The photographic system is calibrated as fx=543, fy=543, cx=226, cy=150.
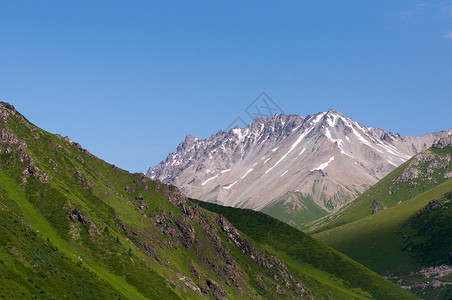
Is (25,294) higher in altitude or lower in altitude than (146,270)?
lower

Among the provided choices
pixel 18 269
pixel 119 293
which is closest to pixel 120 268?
pixel 119 293

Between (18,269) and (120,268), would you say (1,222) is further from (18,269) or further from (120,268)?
(120,268)

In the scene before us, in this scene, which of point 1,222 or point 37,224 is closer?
point 1,222

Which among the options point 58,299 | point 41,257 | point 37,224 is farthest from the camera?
point 37,224

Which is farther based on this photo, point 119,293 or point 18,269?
point 119,293

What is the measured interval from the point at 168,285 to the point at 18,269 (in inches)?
2750

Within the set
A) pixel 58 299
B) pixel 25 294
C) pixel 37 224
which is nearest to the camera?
pixel 25 294

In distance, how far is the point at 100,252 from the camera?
190625 mm

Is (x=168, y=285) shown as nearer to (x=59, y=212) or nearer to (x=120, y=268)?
(x=120, y=268)

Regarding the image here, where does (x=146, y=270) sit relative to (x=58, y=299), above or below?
above

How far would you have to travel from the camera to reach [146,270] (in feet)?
648

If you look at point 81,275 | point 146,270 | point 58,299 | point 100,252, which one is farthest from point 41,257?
point 146,270

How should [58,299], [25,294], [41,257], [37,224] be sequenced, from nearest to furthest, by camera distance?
[25,294] → [58,299] → [41,257] → [37,224]

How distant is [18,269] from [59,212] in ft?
195
